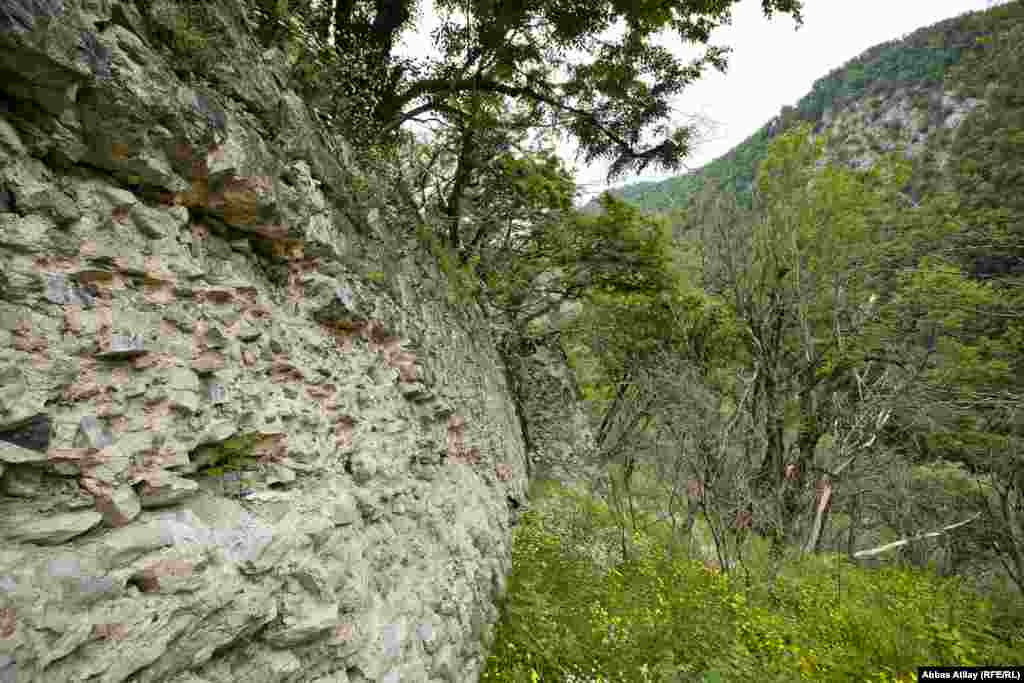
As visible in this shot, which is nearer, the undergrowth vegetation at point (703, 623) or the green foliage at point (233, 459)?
the green foliage at point (233, 459)

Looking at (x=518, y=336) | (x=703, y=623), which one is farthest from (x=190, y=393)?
(x=518, y=336)

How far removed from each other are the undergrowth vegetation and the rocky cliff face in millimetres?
786

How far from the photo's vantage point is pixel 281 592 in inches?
81.2

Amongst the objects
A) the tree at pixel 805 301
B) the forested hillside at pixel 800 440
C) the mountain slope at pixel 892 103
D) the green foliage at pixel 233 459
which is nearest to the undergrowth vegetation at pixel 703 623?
the forested hillside at pixel 800 440

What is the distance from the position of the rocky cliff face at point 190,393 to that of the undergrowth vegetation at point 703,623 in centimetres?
79

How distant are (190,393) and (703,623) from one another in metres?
4.96

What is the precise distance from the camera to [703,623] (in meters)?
4.18

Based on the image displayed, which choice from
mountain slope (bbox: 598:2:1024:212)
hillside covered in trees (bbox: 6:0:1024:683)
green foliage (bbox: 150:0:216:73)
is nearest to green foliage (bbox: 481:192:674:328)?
hillside covered in trees (bbox: 6:0:1024:683)

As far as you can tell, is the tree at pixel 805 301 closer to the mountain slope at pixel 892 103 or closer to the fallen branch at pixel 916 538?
the fallen branch at pixel 916 538

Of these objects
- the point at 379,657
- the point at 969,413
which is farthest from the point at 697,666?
the point at 969,413

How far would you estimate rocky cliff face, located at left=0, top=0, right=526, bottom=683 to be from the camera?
146 centimetres

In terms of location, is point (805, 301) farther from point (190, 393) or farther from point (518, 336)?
point (190, 393)

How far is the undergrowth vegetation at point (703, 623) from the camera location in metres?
3.55

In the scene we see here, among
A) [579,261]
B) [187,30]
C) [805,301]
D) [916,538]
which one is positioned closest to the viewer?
[187,30]
